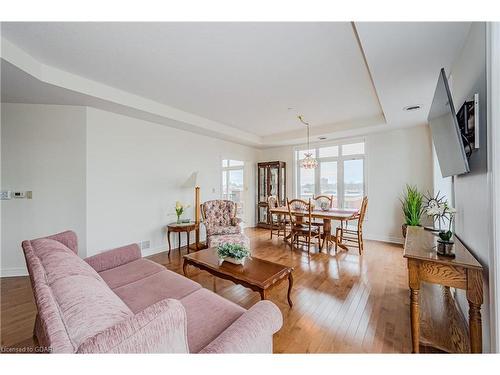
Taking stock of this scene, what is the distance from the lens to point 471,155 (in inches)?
59.2

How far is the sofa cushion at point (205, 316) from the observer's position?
1082mm

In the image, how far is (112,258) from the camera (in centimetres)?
195

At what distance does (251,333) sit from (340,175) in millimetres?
4720

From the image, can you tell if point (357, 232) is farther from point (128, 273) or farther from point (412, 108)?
point (128, 273)

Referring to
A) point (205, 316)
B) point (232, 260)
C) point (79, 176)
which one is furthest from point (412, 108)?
point (79, 176)

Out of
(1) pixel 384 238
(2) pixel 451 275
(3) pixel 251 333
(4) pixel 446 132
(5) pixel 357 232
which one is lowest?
(1) pixel 384 238

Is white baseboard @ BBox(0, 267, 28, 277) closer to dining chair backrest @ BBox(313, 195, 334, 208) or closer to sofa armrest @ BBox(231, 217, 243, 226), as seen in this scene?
sofa armrest @ BBox(231, 217, 243, 226)

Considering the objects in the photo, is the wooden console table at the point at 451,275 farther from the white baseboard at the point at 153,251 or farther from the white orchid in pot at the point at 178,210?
the white baseboard at the point at 153,251

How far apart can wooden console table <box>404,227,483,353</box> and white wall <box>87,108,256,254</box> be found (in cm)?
370

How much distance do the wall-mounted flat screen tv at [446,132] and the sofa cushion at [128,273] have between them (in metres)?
2.62

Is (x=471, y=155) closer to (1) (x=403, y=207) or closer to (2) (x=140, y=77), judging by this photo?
(1) (x=403, y=207)

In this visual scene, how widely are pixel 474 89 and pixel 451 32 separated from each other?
→ 1.62 ft

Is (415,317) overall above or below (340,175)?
below
